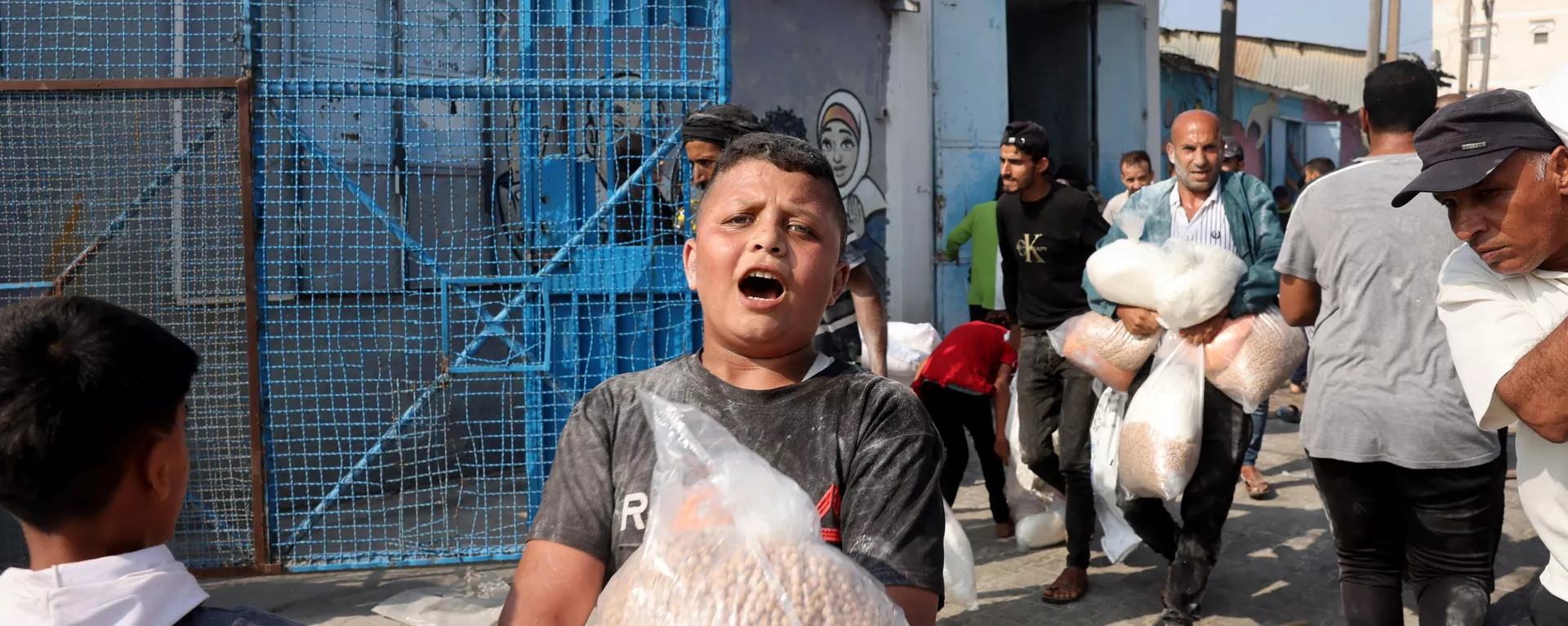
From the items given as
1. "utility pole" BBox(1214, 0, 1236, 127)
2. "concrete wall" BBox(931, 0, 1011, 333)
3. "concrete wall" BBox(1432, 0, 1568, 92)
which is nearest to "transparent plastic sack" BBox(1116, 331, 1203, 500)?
"concrete wall" BBox(931, 0, 1011, 333)

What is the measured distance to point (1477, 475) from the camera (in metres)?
3.16

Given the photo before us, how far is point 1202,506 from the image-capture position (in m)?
4.30

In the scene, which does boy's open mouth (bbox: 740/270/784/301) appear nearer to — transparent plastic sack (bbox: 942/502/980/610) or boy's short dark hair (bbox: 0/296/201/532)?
boy's short dark hair (bbox: 0/296/201/532)

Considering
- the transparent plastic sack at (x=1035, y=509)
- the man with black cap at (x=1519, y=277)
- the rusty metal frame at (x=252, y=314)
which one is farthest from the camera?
the transparent plastic sack at (x=1035, y=509)

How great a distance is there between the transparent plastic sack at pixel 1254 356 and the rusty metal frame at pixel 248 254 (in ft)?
11.9

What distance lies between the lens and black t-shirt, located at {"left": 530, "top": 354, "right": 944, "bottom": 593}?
1.62 m

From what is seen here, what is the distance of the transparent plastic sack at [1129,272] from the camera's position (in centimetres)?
417

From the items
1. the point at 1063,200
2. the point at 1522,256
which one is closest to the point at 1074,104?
the point at 1063,200

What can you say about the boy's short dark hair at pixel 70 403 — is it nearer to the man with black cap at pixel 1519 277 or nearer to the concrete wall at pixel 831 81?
the man with black cap at pixel 1519 277

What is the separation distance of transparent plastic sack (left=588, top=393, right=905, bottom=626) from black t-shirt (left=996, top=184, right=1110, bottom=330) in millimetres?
3650

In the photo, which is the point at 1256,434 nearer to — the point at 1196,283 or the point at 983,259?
the point at 983,259

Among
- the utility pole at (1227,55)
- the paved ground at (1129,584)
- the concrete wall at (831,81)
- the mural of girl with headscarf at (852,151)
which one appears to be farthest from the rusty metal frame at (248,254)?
the utility pole at (1227,55)

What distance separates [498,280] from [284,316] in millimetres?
1370

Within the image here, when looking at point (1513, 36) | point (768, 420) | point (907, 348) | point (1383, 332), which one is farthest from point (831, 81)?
point (1513, 36)
